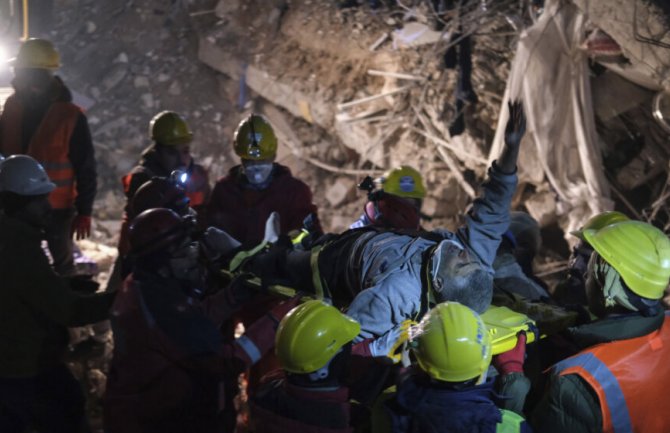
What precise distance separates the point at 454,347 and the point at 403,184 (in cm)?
179

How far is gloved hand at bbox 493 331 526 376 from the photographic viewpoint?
224cm

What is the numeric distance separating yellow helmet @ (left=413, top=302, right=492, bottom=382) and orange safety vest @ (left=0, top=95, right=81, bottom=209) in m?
3.23

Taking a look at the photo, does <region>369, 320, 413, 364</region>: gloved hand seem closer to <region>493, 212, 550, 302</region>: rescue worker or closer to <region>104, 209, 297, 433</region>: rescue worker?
Answer: <region>104, 209, 297, 433</region>: rescue worker

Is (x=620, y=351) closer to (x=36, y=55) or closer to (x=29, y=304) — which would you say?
(x=29, y=304)

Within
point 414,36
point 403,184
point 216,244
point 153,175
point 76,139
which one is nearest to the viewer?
point 216,244

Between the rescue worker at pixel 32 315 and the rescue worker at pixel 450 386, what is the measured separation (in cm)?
161

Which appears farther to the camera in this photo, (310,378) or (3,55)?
(3,55)

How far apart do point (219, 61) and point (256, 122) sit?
5.03 meters

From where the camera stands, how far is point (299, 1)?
8141 mm

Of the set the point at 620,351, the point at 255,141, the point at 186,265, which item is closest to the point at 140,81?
the point at 255,141

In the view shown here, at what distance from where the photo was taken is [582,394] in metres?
1.85

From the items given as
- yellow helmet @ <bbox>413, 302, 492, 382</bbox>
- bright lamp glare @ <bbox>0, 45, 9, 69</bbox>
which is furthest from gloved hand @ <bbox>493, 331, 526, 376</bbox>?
bright lamp glare @ <bbox>0, 45, 9, 69</bbox>

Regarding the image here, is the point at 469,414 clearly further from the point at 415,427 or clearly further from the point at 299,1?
the point at 299,1

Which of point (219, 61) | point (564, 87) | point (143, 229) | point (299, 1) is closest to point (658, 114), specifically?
point (564, 87)
